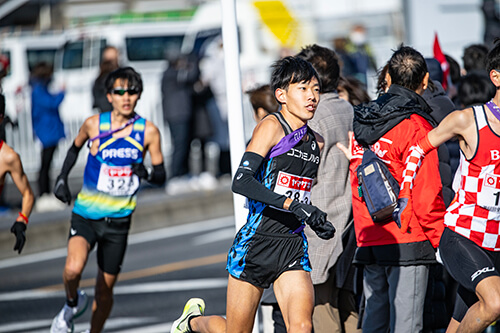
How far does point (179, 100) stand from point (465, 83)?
8.56 metres

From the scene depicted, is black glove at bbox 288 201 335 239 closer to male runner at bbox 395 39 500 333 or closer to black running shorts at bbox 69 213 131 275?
male runner at bbox 395 39 500 333

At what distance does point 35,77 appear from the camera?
13.9m

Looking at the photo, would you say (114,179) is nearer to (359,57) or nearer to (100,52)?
(359,57)

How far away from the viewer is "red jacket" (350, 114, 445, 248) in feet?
17.3

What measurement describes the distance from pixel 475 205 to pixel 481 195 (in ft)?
0.26

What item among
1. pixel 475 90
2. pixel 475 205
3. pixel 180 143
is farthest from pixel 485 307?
pixel 180 143

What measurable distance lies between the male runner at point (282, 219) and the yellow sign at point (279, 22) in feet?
55.1

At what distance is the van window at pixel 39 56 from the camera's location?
20.7 meters

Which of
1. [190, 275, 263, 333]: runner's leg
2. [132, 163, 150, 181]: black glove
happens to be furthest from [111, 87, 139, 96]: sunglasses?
[190, 275, 263, 333]: runner's leg

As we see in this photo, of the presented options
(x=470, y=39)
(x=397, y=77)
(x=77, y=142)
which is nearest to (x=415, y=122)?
(x=397, y=77)

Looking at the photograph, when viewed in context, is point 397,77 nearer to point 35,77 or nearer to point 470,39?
point 35,77

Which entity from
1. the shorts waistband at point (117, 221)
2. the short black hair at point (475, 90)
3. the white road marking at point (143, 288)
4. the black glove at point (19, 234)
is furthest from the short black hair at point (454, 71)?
the black glove at point (19, 234)

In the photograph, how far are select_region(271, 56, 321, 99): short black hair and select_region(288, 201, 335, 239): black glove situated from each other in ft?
2.87

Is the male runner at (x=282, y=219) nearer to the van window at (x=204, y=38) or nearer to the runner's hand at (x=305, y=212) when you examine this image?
the runner's hand at (x=305, y=212)
